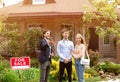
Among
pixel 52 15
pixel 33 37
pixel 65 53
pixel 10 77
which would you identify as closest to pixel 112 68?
pixel 33 37

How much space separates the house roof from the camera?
74.7 feet

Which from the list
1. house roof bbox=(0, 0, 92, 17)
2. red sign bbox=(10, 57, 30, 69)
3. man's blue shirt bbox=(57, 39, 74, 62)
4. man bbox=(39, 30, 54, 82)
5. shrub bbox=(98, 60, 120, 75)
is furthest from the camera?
house roof bbox=(0, 0, 92, 17)

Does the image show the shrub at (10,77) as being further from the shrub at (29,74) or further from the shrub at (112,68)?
the shrub at (112,68)

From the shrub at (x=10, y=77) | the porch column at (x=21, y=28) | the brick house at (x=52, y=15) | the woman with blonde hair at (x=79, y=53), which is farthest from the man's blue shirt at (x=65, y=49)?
the porch column at (x=21, y=28)

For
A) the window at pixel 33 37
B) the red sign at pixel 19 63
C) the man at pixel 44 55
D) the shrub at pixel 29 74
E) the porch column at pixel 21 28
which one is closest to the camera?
the red sign at pixel 19 63

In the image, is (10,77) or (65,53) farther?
(10,77)

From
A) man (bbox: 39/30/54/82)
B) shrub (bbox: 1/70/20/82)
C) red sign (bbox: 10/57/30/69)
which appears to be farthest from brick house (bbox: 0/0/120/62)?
red sign (bbox: 10/57/30/69)

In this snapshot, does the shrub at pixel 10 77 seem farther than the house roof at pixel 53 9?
No

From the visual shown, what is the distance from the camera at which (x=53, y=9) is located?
23.1m

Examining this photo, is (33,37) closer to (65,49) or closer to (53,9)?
(53,9)

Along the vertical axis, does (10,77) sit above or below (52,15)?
below

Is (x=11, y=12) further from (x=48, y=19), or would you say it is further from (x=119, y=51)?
(x=119, y=51)

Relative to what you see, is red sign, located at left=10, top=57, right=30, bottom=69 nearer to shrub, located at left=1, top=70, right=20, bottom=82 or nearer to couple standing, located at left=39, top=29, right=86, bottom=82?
couple standing, located at left=39, top=29, right=86, bottom=82

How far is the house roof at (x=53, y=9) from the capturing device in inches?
896
